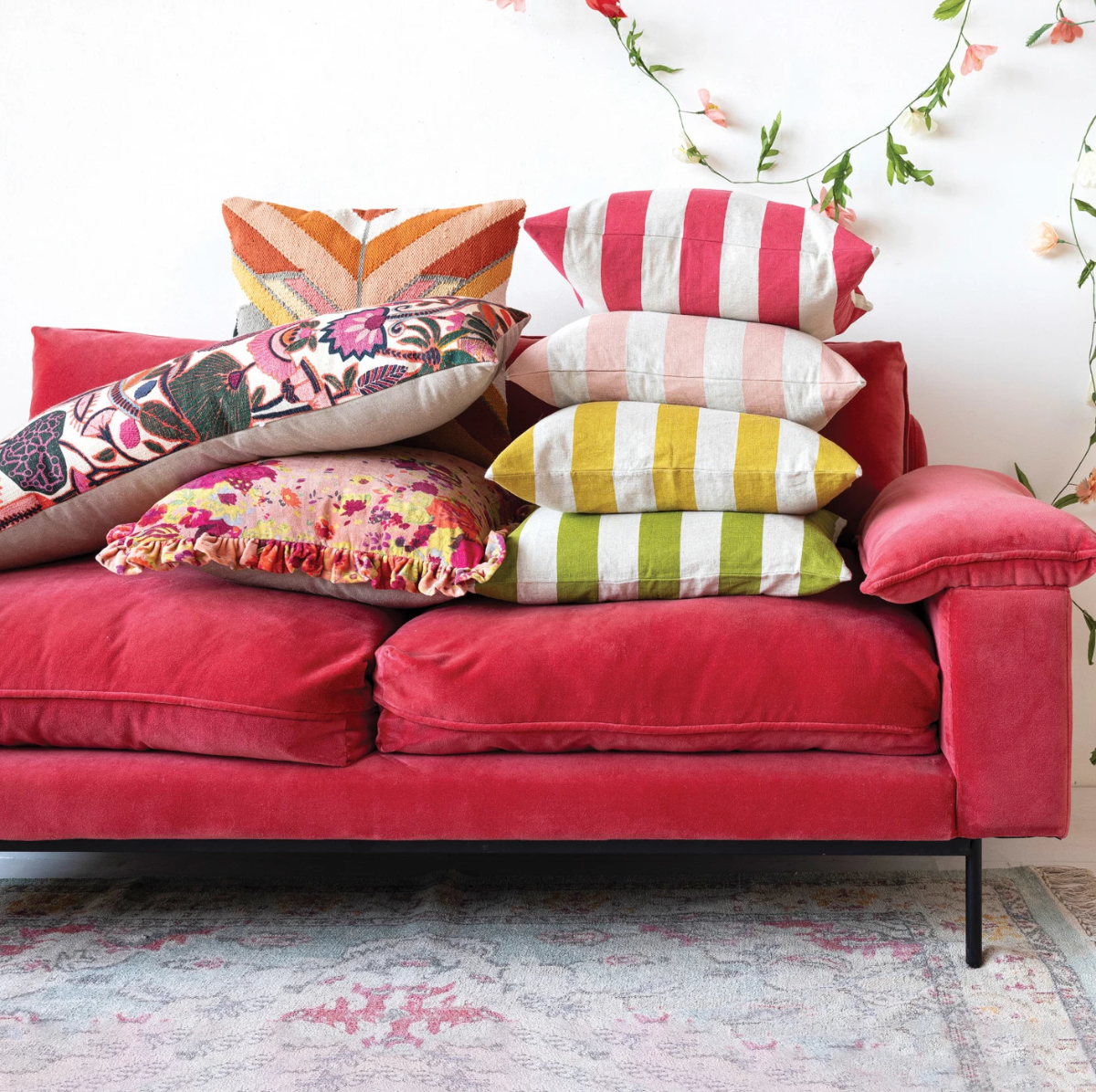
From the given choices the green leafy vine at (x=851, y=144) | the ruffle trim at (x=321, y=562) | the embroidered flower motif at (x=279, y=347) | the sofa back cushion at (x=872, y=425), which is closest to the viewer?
the ruffle trim at (x=321, y=562)

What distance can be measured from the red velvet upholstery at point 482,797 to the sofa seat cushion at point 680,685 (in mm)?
28

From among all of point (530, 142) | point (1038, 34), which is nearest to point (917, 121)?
point (1038, 34)

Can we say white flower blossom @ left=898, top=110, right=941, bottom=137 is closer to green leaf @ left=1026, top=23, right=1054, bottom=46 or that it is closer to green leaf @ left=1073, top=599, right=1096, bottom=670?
green leaf @ left=1026, top=23, right=1054, bottom=46

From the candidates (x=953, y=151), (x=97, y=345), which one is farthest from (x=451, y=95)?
(x=953, y=151)

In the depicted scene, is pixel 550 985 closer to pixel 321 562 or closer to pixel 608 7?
pixel 321 562

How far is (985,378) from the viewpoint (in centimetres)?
193

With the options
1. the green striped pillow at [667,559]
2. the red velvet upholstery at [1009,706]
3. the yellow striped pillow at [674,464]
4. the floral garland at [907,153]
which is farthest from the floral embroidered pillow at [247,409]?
the floral garland at [907,153]

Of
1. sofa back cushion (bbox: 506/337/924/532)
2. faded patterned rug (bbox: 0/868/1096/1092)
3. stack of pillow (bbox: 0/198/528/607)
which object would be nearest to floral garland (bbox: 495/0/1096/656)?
sofa back cushion (bbox: 506/337/924/532)

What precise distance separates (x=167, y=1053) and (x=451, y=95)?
1746mm

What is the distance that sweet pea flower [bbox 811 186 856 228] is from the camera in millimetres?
1898

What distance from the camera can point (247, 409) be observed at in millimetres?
1336

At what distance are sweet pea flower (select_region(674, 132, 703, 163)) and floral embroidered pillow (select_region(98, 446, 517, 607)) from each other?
0.99 metres

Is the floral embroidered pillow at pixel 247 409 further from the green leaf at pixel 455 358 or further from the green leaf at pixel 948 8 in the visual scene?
the green leaf at pixel 948 8

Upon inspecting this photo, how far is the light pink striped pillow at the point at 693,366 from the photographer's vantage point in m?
1.36
